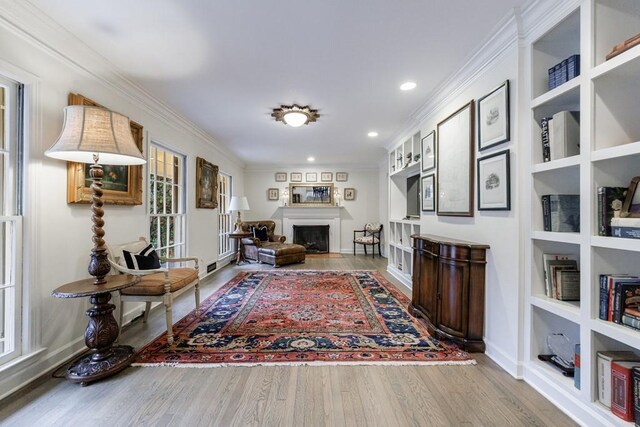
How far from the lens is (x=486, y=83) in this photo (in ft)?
7.50

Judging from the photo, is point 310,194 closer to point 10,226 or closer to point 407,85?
point 407,85

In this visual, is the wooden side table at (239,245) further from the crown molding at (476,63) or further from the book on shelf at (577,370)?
the book on shelf at (577,370)

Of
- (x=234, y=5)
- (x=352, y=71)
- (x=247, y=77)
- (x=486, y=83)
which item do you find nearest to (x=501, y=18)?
(x=486, y=83)

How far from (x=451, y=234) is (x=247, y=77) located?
2.62 m

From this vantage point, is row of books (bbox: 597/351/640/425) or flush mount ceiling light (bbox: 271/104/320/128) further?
flush mount ceiling light (bbox: 271/104/320/128)

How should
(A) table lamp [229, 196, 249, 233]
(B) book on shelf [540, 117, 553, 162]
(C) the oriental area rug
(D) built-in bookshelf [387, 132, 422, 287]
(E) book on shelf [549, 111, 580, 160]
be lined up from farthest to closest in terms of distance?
(A) table lamp [229, 196, 249, 233] < (D) built-in bookshelf [387, 132, 422, 287] < (C) the oriental area rug < (B) book on shelf [540, 117, 553, 162] < (E) book on shelf [549, 111, 580, 160]

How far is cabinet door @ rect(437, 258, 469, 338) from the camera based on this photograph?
227 centimetres

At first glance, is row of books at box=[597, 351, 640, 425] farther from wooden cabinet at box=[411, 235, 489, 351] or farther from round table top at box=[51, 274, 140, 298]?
round table top at box=[51, 274, 140, 298]

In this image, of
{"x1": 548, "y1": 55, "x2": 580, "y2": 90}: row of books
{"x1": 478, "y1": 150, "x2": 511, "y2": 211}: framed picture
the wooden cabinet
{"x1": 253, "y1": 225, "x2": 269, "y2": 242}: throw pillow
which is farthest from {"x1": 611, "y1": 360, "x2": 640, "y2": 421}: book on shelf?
{"x1": 253, "y1": 225, "x2": 269, "y2": 242}: throw pillow

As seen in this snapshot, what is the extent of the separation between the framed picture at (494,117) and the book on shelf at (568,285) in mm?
991

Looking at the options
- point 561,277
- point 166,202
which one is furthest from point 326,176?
point 561,277

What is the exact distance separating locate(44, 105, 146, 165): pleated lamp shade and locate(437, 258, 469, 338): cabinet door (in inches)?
106

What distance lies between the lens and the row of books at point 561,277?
1740 mm

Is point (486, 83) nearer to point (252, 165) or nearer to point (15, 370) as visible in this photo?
point (15, 370)
